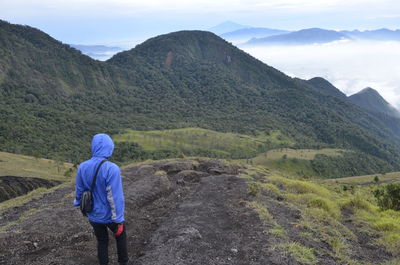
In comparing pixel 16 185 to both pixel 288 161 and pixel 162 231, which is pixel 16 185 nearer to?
pixel 162 231

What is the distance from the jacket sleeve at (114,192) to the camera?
27.2 feet

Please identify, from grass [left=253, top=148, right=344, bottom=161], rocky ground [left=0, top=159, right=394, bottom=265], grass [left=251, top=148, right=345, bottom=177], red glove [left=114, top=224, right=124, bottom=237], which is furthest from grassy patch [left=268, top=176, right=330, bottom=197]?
grass [left=253, top=148, right=344, bottom=161]

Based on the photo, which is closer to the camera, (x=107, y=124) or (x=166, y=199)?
(x=166, y=199)

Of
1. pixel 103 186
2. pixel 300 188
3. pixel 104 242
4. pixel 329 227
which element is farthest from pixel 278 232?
pixel 300 188

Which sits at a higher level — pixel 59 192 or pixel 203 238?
pixel 203 238

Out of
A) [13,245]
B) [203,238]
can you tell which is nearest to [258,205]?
[203,238]

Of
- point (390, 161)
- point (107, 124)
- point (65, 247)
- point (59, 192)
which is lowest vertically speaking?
point (390, 161)

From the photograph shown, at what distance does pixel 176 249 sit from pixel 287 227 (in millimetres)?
4543

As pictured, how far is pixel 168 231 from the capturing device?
40.1 feet

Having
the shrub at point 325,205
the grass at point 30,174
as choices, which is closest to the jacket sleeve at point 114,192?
the shrub at point 325,205

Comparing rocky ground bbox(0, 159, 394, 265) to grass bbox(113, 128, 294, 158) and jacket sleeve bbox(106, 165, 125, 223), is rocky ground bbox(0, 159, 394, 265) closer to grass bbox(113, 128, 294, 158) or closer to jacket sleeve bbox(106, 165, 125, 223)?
jacket sleeve bbox(106, 165, 125, 223)

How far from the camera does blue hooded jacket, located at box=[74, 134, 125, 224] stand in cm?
830

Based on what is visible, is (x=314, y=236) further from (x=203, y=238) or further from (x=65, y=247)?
(x=65, y=247)

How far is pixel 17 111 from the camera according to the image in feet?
517
